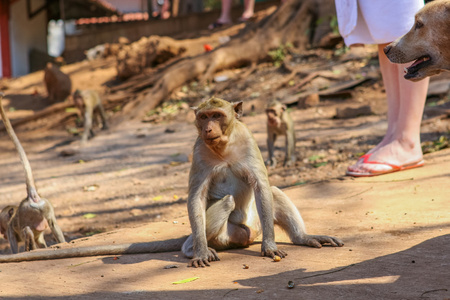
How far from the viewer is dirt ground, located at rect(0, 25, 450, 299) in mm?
3273

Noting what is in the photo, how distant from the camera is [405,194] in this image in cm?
505

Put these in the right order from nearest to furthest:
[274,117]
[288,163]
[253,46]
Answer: [288,163], [274,117], [253,46]

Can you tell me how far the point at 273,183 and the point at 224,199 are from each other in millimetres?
3290

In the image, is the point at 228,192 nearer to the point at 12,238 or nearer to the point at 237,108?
the point at 237,108

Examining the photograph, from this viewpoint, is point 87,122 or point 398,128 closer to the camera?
point 398,128

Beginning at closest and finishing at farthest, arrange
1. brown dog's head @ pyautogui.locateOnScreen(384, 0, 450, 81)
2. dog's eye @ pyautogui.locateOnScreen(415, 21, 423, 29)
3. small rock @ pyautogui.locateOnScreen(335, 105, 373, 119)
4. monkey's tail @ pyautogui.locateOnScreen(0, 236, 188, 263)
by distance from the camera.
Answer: brown dog's head @ pyautogui.locateOnScreen(384, 0, 450, 81)
dog's eye @ pyautogui.locateOnScreen(415, 21, 423, 29)
monkey's tail @ pyautogui.locateOnScreen(0, 236, 188, 263)
small rock @ pyautogui.locateOnScreen(335, 105, 373, 119)

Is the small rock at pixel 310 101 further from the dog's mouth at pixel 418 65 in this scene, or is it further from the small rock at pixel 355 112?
the dog's mouth at pixel 418 65

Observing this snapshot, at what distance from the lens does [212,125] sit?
404 cm

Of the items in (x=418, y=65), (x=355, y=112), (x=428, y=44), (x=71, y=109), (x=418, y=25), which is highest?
(x=418, y=25)

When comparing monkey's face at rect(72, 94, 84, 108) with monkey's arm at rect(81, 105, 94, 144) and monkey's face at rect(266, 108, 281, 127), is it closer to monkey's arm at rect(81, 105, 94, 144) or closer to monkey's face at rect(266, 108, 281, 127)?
monkey's arm at rect(81, 105, 94, 144)

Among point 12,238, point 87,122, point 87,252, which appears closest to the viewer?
point 87,252

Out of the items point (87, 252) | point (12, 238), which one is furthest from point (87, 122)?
point (87, 252)

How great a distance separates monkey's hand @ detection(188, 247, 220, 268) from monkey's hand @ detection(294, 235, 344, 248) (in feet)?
2.07

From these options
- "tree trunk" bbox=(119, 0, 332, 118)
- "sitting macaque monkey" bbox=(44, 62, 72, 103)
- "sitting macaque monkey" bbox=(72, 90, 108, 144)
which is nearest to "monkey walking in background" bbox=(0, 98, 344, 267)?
"sitting macaque monkey" bbox=(72, 90, 108, 144)
